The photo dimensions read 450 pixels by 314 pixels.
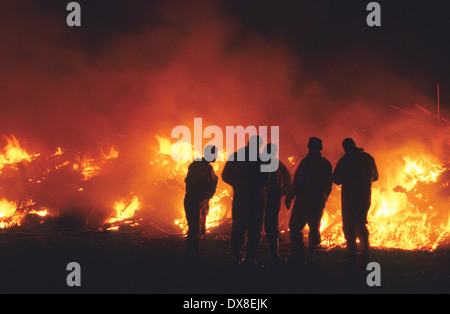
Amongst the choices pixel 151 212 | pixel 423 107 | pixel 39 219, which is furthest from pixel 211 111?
pixel 423 107

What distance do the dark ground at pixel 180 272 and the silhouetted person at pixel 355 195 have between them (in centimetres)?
47

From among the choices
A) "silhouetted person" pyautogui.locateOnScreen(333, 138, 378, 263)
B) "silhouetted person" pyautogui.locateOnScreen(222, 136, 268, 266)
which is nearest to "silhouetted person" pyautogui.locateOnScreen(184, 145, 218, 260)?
"silhouetted person" pyautogui.locateOnScreen(222, 136, 268, 266)

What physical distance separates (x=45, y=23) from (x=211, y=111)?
7.01m

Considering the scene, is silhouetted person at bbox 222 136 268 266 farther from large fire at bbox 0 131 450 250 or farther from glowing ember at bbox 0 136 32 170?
glowing ember at bbox 0 136 32 170

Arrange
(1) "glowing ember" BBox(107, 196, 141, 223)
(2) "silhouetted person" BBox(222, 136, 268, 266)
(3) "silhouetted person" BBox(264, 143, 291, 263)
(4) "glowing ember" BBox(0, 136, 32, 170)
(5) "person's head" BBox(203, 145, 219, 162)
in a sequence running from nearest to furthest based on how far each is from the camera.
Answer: (2) "silhouetted person" BBox(222, 136, 268, 266) → (3) "silhouetted person" BBox(264, 143, 291, 263) → (5) "person's head" BBox(203, 145, 219, 162) → (1) "glowing ember" BBox(107, 196, 141, 223) → (4) "glowing ember" BBox(0, 136, 32, 170)

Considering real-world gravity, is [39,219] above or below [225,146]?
below

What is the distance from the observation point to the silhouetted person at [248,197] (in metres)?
5.84

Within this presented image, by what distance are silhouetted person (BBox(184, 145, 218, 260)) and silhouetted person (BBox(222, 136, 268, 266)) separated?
84cm

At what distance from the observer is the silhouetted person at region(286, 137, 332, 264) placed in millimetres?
6160

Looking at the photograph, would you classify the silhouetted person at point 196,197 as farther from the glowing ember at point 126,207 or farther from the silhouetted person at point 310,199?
the glowing ember at point 126,207

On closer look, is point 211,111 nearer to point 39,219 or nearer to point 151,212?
point 151,212

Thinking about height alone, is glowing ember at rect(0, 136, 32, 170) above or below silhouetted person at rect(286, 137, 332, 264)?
above

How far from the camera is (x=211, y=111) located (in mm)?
13523
